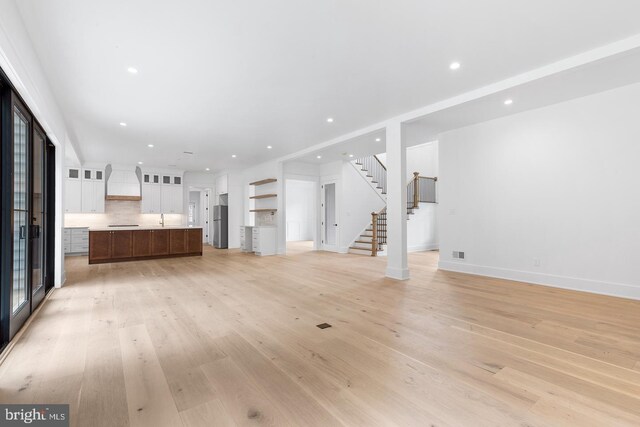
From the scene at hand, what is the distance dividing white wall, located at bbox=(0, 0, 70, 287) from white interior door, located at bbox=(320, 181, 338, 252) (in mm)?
6591

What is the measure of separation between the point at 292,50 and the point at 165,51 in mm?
1368

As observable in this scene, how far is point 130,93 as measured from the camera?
4062 mm

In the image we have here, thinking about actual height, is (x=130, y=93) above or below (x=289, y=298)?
above

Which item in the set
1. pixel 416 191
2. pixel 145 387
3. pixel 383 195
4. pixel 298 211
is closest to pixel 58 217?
pixel 145 387

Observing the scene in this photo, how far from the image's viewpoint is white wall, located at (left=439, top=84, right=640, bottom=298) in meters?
3.96

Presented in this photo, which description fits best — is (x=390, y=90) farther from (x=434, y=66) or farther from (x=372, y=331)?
(x=372, y=331)

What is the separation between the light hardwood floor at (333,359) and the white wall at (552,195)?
0.64 meters

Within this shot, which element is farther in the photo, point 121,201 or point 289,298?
point 121,201

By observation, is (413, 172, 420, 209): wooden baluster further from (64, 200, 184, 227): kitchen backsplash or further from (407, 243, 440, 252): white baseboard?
(64, 200, 184, 227): kitchen backsplash

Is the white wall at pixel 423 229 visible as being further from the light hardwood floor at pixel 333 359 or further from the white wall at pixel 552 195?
the light hardwood floor at pixel 333 359

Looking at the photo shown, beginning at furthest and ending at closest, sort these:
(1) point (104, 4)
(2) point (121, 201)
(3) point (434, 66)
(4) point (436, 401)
Answer: (2) point (121, 201) < (3) point (434, 66) < (1) point (104, 4) < (4) point (436, 401)

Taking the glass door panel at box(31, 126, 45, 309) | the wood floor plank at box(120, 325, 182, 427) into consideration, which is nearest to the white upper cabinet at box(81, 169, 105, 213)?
the glass door panel at box(31, 126, 45, 309)

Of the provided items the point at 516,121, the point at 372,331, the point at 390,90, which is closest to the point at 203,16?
the point at 390,90

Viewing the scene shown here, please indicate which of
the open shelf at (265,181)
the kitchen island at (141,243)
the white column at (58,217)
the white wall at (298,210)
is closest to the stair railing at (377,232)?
the open shelf at (265,181)
